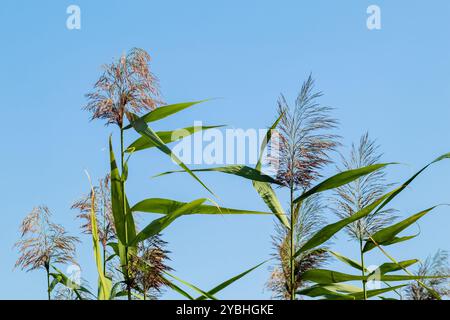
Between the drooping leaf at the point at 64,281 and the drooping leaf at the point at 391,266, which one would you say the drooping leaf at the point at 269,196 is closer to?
the drooping leaf at the point at 391,266

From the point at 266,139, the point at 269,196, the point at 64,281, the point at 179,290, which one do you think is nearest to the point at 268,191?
the point at 269,196

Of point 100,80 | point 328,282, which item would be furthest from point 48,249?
point 328,282

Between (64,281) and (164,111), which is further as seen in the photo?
(64,281)

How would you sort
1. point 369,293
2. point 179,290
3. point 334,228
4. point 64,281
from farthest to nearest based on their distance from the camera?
point 64,281
point 369,293
point 334,228
point 179,290

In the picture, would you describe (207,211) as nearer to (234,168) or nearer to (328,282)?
(234,168)

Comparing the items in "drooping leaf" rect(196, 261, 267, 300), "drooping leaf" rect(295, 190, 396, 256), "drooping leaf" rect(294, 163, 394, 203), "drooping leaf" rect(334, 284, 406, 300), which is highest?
"drooping leaf" rect(294, 163, 394, 203)

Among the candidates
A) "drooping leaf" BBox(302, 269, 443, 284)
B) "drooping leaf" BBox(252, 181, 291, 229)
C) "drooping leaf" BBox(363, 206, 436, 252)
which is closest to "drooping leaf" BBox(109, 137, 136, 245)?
"drooping leaf" BBox(252, 181, 291, 229)

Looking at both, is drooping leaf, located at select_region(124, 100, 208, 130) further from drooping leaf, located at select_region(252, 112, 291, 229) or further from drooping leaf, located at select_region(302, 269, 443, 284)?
drooping leaf, located at select_region(302, 269, 443, 284)

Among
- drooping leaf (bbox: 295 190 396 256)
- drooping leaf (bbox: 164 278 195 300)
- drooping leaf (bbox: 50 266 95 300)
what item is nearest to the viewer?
drooping leaf (bbox: 164 278 195 300)

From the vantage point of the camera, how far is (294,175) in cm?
154

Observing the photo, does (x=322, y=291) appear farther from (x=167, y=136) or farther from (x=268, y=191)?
(x=167, y=136)

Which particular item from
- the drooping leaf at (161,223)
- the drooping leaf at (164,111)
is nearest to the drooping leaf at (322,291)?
the drooping leaf at (161,223)

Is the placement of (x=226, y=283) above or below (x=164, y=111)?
below
